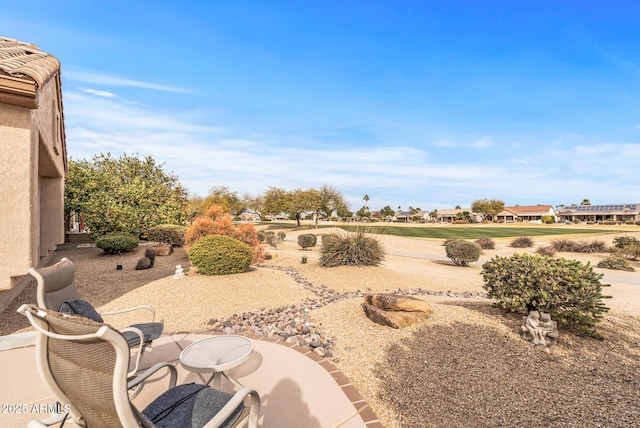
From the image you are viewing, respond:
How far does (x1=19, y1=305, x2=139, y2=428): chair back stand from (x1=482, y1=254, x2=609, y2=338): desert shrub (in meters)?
4.90

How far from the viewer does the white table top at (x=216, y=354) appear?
2521 millimetres

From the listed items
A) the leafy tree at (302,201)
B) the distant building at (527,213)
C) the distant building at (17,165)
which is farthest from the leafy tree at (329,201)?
the distant building at (527,213)

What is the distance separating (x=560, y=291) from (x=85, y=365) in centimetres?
526

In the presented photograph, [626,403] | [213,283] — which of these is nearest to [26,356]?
[213,283]

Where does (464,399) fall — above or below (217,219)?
below

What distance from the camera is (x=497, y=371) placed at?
3.64m

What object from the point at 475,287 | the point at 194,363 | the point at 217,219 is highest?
the point at 217,219

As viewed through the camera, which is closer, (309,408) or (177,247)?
(309,408)

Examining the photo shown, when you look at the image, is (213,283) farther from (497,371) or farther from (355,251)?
(497,371)

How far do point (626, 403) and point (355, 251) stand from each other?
7203 millimetres

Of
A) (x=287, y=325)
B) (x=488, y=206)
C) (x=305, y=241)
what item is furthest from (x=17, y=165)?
(x=488, y=206)

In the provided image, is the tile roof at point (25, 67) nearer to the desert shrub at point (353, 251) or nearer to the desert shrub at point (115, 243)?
the desert shrub at point (353, 251)

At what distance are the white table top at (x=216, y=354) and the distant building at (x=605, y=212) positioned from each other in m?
88.3

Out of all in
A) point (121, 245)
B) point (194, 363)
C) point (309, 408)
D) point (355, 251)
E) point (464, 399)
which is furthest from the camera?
point (121, 245)
